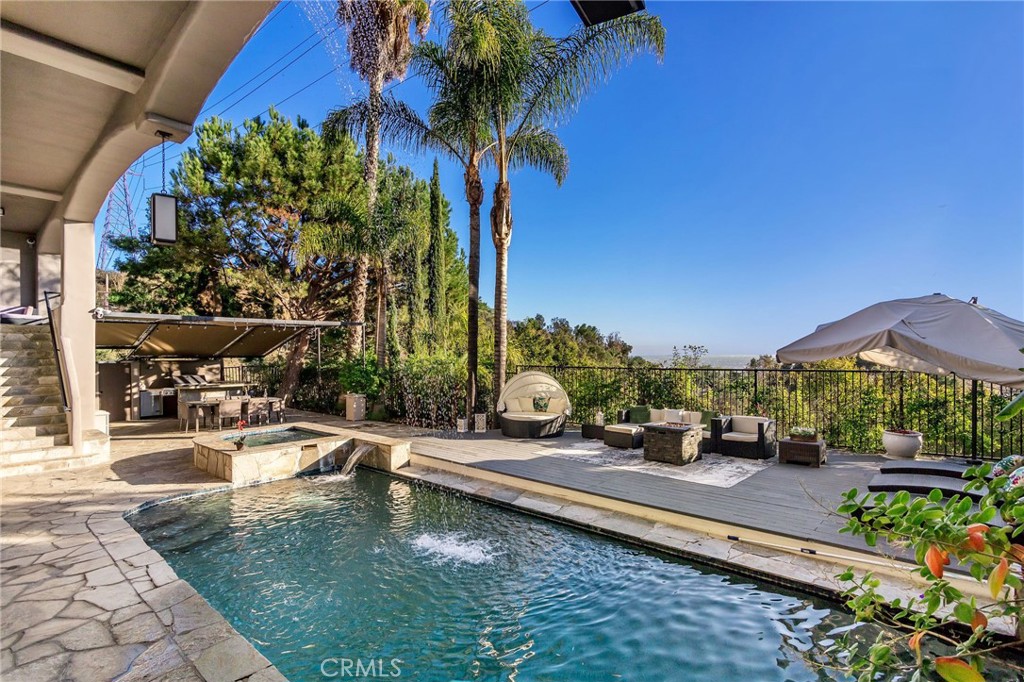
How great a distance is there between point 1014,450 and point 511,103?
10.3 metres

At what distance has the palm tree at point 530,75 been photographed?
29.0 feet

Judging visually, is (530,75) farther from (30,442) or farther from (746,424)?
(30,442)

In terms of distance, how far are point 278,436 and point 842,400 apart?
9964mm

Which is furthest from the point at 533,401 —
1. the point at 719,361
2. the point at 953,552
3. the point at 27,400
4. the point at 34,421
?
the point at 953,552

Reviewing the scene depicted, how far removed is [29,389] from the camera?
7.93 m

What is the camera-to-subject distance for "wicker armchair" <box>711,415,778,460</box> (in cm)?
697

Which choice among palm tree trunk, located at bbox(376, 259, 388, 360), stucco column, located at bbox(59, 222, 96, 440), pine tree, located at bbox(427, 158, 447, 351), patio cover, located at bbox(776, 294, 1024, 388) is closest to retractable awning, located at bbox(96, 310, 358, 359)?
stucco column, located at bbox(59, 222, 96, 440)

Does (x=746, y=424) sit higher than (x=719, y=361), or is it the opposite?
(x=719, y=361)

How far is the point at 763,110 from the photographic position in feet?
48.3

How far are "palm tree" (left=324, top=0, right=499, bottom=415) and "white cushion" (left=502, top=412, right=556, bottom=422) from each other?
1124mm

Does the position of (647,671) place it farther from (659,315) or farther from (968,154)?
(659,315)

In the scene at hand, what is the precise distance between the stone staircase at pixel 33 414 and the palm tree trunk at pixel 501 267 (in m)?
6.76

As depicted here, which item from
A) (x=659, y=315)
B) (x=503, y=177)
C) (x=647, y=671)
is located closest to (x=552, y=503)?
(x=647, y=671)

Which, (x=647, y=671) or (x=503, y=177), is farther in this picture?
(x=503, y=177)
